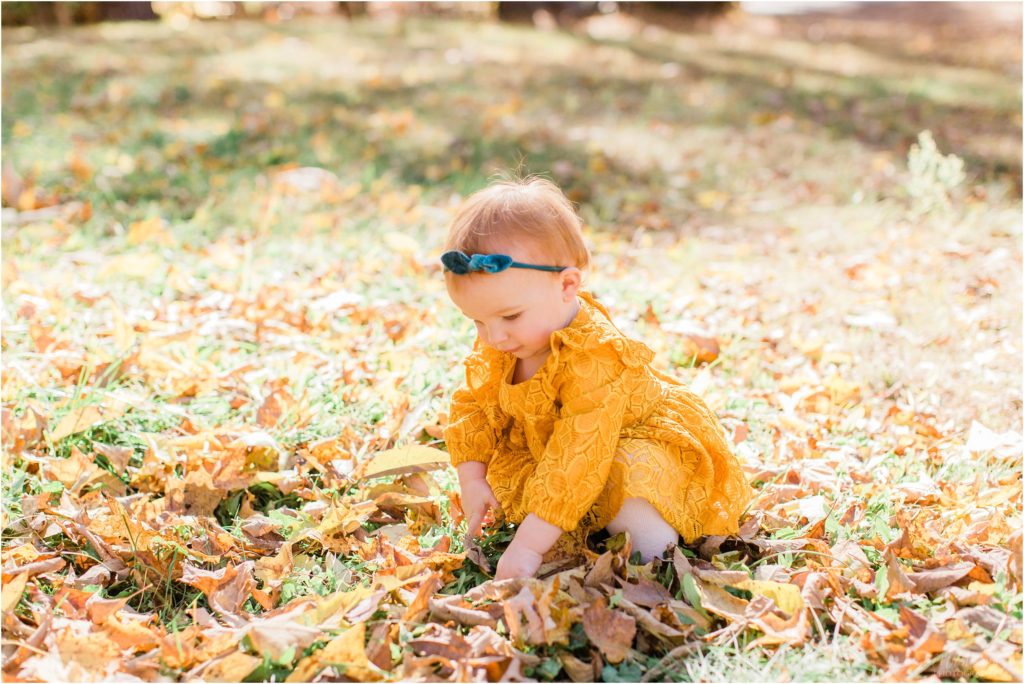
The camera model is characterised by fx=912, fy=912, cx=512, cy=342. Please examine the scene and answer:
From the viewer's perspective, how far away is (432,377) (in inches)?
121

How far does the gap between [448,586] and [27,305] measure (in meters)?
2.11

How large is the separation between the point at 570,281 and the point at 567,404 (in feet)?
0.92


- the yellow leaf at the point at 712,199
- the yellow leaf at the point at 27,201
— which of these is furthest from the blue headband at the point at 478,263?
the yellow leaf at the point at 712,199

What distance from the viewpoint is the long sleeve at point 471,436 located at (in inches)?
93.2

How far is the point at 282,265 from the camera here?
4023 mm

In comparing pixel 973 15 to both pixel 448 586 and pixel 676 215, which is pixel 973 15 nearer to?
pixel 676 215

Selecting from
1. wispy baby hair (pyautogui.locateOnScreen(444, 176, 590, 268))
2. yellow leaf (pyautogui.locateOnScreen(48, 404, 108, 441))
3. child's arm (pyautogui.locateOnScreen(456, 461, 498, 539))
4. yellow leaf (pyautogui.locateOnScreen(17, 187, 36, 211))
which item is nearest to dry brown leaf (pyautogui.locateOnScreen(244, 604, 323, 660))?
child's arm (pyautogui.locateOnScreen(456, 461, 498, 539))

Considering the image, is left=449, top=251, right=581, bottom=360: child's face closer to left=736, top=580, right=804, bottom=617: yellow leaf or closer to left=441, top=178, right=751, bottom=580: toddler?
left=441, top=178, right=751, bottom=580: toddler

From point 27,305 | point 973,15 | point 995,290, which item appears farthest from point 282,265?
point 973,15

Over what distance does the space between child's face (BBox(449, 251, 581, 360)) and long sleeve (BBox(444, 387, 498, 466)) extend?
308 millimetres

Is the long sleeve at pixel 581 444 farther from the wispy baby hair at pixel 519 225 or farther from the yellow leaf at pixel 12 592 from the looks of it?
the yellow leaf at pixel 12 592

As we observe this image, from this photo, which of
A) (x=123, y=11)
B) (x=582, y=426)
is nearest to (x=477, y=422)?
(x=582, y=426)

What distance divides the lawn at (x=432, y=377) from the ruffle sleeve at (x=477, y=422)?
197mm

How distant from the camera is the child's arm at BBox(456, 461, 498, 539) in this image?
90.8 inches
